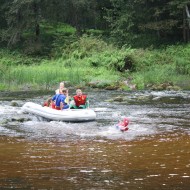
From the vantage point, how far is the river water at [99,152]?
651 centimetres

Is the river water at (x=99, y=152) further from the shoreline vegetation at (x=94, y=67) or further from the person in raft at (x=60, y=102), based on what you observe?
the shoreline vegetation at (x=94, y=67)

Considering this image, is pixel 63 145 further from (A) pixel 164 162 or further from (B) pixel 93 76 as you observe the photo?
(B) pixel 93 76

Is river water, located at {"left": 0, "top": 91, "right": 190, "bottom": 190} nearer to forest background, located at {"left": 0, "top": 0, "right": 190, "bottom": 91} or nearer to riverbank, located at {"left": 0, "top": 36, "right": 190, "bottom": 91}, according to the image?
riverbank, located at {"left": 0, "top": 36, "right": 190, "bottom": 91}

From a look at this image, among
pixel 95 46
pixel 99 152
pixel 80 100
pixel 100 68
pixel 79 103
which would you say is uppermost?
pixel 95 46

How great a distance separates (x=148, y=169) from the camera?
7195 mm

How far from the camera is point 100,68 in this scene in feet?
93.8

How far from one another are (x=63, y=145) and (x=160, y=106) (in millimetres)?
7946

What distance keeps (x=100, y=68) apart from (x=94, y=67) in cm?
67

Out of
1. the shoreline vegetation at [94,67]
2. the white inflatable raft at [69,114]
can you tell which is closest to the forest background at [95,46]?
the shoreline vegetation at [94,67]

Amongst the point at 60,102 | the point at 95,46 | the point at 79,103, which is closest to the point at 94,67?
the point at 95,46

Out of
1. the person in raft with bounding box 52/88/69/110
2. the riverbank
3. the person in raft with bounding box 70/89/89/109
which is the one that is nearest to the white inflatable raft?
the person in raft with bounding box 52/88/69/110

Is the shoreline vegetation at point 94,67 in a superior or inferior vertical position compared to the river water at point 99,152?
superior

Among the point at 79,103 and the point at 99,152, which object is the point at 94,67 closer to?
the point at 79,103

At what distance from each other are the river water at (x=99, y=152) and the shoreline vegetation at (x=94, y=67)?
9.30m
